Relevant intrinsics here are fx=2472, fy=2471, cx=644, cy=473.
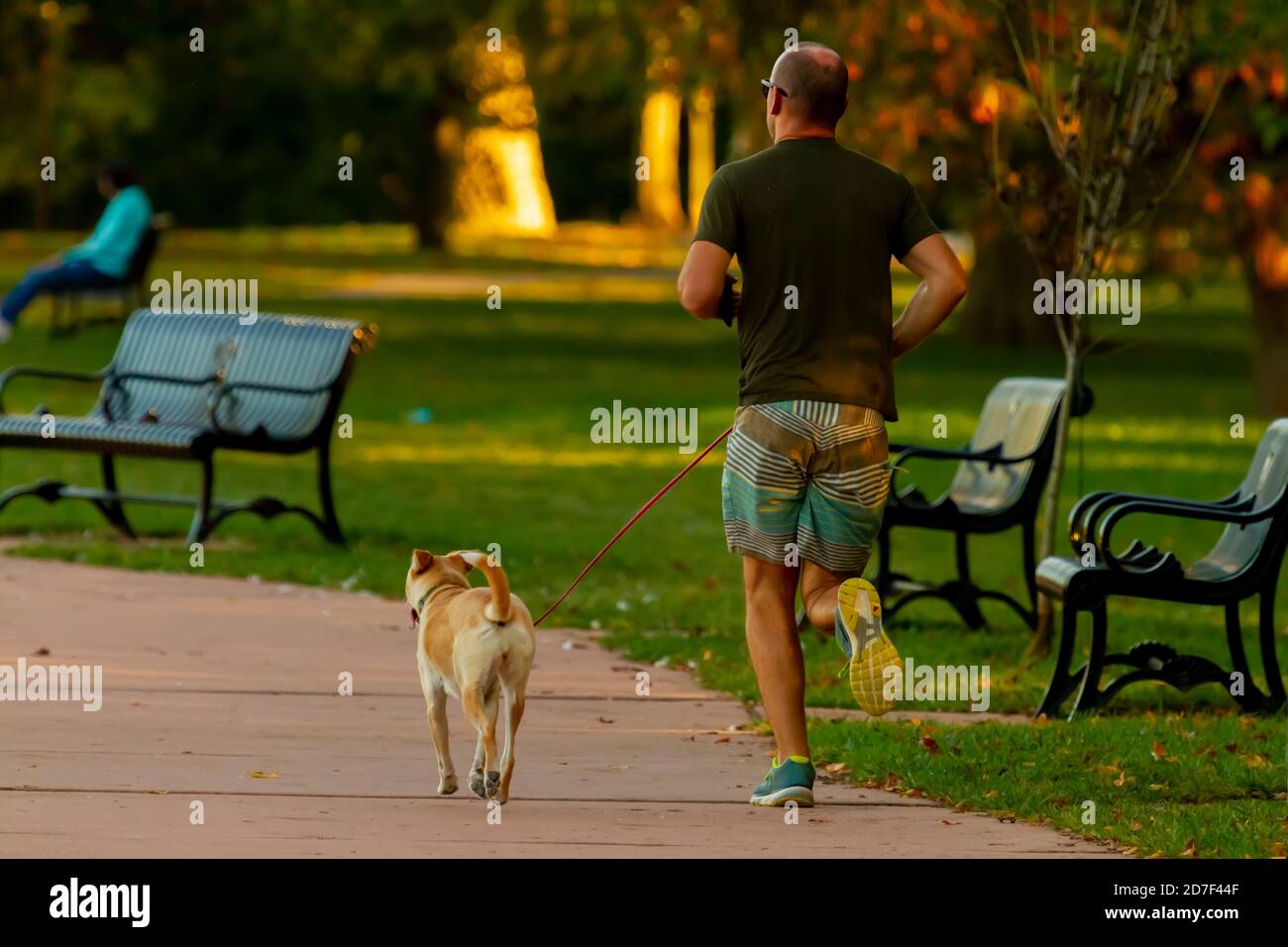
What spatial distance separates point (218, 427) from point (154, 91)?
32.3 metres

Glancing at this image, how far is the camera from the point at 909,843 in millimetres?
6676

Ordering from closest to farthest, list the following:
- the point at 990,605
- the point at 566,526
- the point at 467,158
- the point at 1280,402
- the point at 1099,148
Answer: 1. the point at 1099,148
2. the point at 990,605
3. the point at 566,526
4. the point at 1280,402
5. the point at 467,158

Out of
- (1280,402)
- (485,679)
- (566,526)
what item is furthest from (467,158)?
(485,679)

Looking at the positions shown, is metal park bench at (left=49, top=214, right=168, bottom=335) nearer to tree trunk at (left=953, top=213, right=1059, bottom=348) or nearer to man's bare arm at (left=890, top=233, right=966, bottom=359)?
tree trunk at (left=953, top=213, right=1059, bottom=348)

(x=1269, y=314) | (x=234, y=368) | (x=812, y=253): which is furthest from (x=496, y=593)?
(x=1269, y=314)

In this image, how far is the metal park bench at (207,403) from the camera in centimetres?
1277

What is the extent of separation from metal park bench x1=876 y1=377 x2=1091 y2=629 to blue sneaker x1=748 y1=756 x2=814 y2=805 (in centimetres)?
363

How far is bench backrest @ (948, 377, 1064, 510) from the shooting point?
10.9 meters

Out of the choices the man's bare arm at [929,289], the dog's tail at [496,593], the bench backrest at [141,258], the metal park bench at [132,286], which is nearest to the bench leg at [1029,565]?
the man's bare arm at [929,289]

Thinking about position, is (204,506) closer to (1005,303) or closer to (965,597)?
(965,597)

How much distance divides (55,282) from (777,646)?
17173 mm

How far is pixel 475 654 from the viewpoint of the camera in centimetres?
680

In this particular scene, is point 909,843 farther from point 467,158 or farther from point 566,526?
point 467,158

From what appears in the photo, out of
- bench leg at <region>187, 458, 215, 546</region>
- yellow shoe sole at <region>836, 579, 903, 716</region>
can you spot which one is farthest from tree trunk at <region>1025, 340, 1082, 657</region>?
bench leg at <region>187, 458, 215, 546</region>
